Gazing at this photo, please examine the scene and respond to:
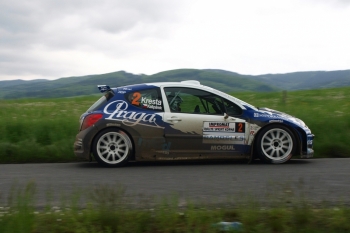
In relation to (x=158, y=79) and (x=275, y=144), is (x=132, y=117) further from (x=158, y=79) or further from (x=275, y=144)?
(x=158, y=79)

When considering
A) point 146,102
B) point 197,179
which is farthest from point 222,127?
point 197,179

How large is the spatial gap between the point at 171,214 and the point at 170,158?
422 centimetres

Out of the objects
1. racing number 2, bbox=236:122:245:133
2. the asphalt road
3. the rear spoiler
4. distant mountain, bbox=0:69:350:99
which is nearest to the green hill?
distant mountain, bbox=0:69:350:99

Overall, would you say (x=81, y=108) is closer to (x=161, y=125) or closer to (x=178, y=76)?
(x=161, y=125)

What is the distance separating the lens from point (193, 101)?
9.21m

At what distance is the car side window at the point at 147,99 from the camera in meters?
9.16

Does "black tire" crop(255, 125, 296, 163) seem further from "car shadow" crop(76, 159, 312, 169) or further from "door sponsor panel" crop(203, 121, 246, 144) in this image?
"door sponsor panel" crop(203, 121, 246, 144)

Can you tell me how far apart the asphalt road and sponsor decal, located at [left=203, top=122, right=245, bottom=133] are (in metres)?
0.61

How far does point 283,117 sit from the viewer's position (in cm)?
904

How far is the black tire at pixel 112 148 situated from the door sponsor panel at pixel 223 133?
1.37 m

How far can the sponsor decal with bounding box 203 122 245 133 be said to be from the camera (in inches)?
354

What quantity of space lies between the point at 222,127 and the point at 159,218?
4.45 meters

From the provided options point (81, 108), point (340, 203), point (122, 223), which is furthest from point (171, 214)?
point (81, 108)

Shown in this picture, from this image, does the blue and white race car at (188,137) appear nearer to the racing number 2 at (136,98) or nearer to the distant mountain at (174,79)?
the racing number 2 at (136,98)
